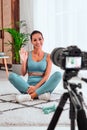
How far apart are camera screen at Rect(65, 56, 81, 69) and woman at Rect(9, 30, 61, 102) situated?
6.52 ft

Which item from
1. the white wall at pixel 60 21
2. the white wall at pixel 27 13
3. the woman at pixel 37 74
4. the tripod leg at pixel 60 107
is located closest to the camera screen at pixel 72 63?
the tripod leg at pixel 60 107

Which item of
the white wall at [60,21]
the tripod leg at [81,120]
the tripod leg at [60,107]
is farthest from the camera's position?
the white wall at [60,21]

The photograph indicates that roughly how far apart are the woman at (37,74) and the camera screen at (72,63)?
6.52 feet

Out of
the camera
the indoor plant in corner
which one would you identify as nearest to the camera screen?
the camera

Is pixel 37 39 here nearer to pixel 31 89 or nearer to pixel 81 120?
pixel 31 89

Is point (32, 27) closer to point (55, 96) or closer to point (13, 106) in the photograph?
point (55, 96)

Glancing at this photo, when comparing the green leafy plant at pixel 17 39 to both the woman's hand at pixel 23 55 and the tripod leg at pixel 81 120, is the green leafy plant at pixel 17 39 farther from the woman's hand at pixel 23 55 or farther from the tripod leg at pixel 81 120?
the tripod leg at pixel 81 120

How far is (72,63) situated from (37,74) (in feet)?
7.02

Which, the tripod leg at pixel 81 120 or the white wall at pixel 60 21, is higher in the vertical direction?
the white wall at pixel 60 21

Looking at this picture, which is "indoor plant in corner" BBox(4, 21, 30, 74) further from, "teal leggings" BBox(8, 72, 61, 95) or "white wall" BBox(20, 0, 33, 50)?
"teal leggings" BBox(8, 72, 61, 95)

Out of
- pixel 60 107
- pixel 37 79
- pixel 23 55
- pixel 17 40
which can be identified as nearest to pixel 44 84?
pixel 37 79

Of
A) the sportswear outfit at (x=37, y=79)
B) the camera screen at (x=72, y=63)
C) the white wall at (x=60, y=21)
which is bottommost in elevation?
the sportswear outfit at (x=37, y=79)

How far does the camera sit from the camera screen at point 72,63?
1348 millimetres

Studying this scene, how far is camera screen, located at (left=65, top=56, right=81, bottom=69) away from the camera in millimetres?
1348
